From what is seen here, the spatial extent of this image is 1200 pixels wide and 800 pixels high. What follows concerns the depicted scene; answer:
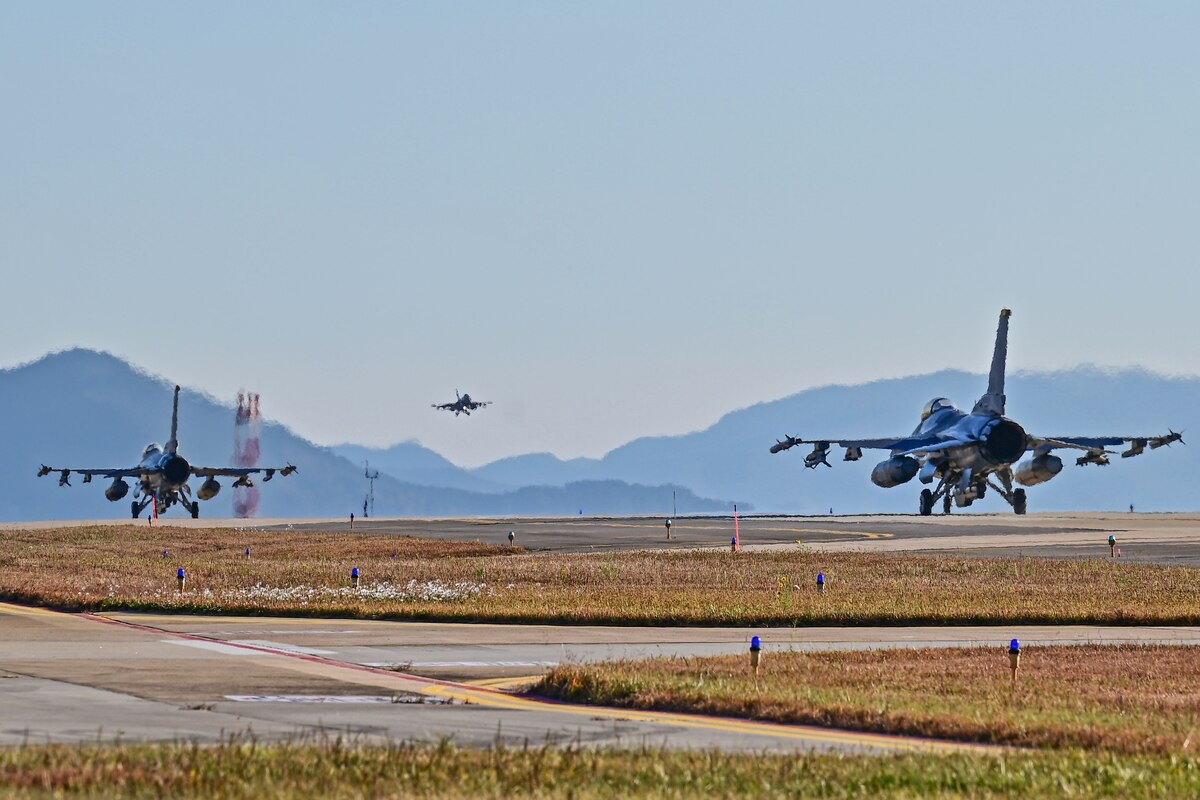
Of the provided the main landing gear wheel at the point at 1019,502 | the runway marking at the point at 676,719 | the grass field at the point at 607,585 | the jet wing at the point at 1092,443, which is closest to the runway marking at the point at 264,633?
the grass field at the point at 607,585

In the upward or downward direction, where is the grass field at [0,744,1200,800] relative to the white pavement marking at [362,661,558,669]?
downward

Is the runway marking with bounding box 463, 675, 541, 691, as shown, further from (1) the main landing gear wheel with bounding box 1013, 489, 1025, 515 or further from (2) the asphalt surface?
(1) the main landing gear wheel with bounding box 1013, 489, 1025, 515

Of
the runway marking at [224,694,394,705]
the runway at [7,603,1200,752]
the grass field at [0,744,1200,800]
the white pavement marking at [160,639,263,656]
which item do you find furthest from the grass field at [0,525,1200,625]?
the grass field at [0,744,1200,800]

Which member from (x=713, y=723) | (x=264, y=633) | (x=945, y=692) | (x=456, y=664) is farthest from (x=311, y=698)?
(x=264, y=633)

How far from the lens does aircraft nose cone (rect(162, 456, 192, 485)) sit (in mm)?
126688

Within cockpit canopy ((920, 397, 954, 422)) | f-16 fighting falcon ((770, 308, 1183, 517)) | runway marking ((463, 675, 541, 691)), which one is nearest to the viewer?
runway marking ((463, 675, 541, 691))

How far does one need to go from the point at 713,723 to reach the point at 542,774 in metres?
5.13

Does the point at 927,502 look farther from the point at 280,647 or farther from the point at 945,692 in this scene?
the point at 945,692

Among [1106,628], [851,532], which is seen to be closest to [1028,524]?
[851,532]

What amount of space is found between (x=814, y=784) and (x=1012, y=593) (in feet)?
94.0

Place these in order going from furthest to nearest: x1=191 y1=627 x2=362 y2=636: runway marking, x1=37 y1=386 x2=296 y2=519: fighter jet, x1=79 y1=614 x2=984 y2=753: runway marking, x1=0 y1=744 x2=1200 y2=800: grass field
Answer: x1=37 y1=386 x2=296 y2=519: fighter jet, x1=191 y1=627 x2=362 y2=636: runway marking, x1=79 y1=614 x2=984 y2=753: runway marking, x1=0 y1=744 x2=1200 y2=800: grass field

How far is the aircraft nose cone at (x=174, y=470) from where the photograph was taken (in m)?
127

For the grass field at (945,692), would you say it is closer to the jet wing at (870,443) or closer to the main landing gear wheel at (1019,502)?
the jet wing at (870,443)

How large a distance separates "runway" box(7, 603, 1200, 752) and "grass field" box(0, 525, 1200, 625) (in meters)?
1.64
